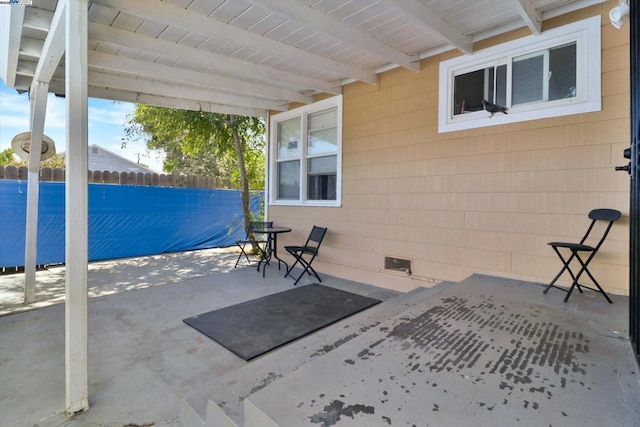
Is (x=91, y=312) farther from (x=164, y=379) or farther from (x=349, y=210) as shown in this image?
(x=349, y=210)

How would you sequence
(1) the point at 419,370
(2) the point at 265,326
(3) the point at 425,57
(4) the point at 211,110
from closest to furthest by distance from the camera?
(1) the point at 419,370, (2) the point at 265,326, (3) the point at 425,57, (4) the point at 211,110

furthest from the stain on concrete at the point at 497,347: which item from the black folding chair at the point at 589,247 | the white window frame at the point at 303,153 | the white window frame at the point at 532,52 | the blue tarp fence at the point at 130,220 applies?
the blue tarp fence at the point at 130,220

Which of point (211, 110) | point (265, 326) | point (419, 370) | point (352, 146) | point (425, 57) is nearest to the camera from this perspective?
point (419, 370)

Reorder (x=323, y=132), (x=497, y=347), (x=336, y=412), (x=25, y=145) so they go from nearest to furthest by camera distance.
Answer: (x=336, y=412) → (x=497, y=347) → (x=25, y=145) → (x=323, y=132)

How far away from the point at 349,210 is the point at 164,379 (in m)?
3.10

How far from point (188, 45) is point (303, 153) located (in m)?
2.33

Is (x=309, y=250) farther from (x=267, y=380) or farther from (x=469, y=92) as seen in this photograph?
(x=267, y=380)

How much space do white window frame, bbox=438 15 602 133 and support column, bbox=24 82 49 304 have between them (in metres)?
4.51

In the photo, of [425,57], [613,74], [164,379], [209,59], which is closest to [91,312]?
[164,379]

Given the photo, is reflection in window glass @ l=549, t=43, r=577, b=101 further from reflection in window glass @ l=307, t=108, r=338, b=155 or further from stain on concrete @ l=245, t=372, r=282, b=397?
stain on concrete @ l=245, t=372, r=282, b=397

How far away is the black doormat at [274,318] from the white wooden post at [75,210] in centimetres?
102

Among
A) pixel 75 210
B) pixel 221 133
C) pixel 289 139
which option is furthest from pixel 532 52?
pixel 221 133

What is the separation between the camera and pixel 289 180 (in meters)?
5.62

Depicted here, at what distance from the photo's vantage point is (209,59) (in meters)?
3.52
